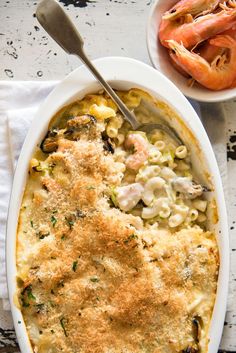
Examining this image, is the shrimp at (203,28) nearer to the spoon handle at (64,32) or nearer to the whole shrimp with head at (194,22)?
the whole shrimp with head at (194,22)

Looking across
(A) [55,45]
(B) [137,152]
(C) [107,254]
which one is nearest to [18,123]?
(A) [55,45]

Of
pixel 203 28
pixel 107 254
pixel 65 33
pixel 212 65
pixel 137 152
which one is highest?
pixel 65 33

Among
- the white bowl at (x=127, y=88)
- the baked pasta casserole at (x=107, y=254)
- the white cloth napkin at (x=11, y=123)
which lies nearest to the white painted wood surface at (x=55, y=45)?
the white cloth napkin at (x=11, y=123)

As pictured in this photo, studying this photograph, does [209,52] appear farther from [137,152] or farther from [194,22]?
[137,152]

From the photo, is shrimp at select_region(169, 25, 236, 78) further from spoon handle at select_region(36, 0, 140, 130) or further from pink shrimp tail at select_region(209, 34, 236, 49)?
spoon handle at select_region(36, 0, 140, 130)

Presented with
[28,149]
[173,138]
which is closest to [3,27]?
[28,149]

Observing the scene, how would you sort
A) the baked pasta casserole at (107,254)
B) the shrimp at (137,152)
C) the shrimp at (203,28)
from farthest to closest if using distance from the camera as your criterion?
1. the shrimp at (203,28)
2. the shrimp at (137,152)
3. the baked pasta casserole at (107,254)
